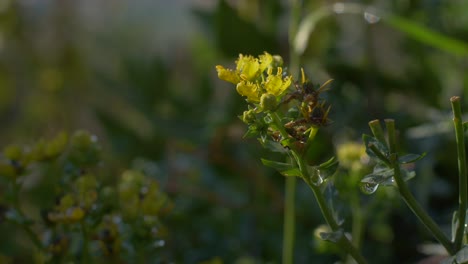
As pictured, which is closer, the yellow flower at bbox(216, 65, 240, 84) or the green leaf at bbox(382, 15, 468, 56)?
the yellow flower at bbox(216, 65, 240, 84)

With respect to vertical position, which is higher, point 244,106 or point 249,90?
point 249,90

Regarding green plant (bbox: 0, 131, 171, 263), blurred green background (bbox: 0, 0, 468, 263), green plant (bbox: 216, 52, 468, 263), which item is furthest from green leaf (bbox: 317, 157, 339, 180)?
blurred green background (bbox: 0, 0, 468, 263)

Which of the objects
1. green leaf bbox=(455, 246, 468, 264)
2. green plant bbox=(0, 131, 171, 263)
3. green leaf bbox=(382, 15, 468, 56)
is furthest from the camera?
green leaf bbox=(382, 15, 468, 56)

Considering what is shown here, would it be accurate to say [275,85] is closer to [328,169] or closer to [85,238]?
[328,169]

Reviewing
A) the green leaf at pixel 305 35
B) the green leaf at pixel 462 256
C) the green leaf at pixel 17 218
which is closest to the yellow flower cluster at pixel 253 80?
the green leaf at pixel 462 256

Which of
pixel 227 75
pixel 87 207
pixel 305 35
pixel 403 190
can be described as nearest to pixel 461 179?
pixel 403 190

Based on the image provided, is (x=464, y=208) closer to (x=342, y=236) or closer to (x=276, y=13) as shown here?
(x=342, y=236)

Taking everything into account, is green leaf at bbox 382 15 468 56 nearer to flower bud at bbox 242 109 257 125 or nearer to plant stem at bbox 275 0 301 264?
plant stem at bbox 275 0 301 264

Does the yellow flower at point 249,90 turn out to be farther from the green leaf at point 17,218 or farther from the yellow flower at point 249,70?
the green leaf at point 17,218

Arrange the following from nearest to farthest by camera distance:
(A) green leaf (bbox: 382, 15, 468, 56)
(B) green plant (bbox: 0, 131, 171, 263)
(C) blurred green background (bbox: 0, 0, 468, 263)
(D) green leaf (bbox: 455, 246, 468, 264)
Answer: (D) green leaf (bbox: 455, 246, 468, 264), (B) green plant (bbox: 0, 131, 171, 263), (A) green leaf (bbox: 382, 15, 468, 56), (C) blurred green background (bbox: 0, 0, 468, 263)
